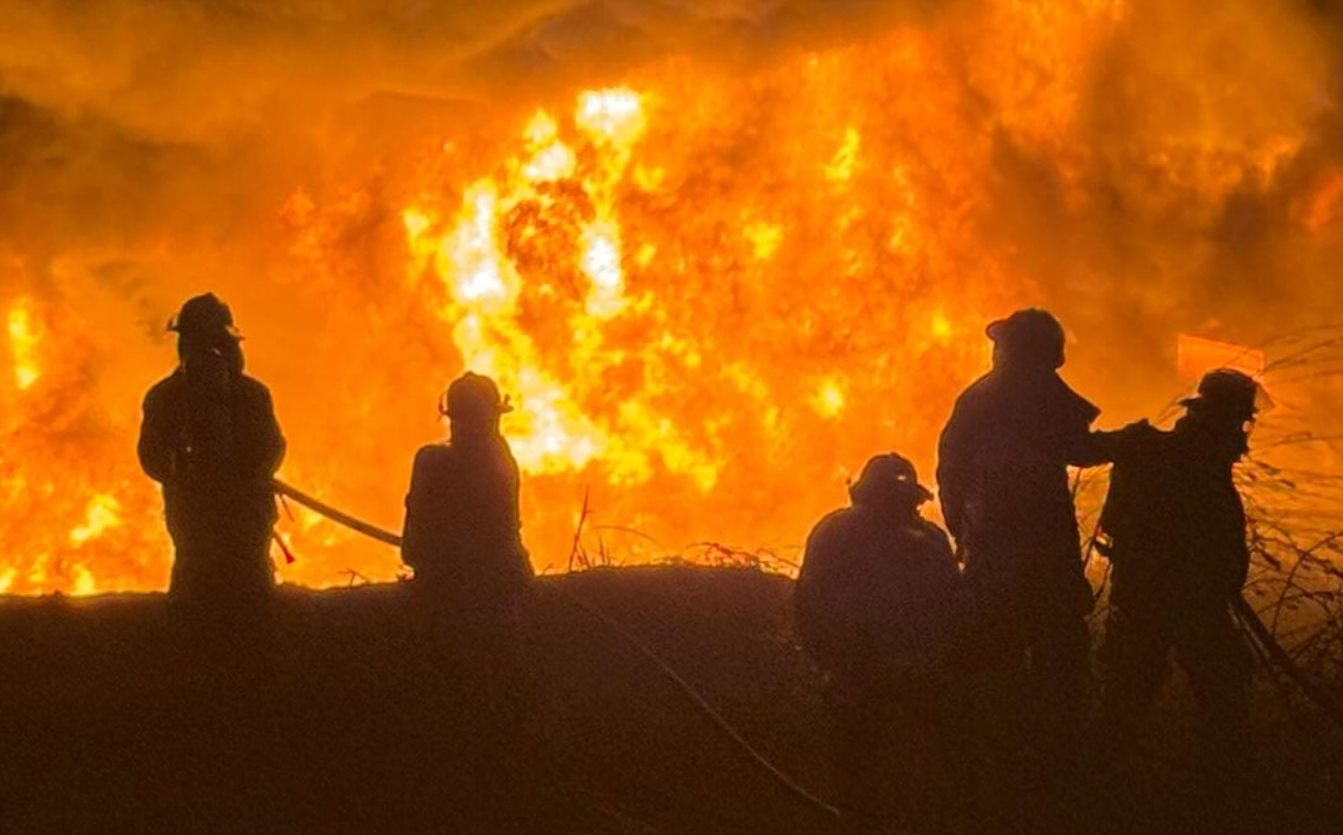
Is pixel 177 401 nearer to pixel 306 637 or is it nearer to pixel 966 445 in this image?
pixel 306 637

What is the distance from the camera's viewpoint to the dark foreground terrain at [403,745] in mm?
6199

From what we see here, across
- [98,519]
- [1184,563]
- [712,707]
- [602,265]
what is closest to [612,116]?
[602,265]

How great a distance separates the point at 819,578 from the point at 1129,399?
16813 millimetres

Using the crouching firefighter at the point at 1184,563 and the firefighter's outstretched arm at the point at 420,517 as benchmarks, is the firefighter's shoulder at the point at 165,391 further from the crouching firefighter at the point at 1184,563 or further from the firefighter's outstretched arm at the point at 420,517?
the crouching firefighter at the point at 1184,563

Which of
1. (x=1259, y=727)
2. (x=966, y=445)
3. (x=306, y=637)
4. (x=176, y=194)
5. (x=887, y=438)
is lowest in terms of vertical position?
(x=1259, y=727)

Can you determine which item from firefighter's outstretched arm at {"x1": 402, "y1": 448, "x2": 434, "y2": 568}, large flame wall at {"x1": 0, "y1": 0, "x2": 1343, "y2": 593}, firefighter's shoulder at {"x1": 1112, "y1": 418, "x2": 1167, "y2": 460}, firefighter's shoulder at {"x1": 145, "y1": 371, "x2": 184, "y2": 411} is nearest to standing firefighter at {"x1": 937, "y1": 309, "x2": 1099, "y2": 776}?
firefighter's shoulder at {"x1": 1112, "y1": 418, "x2": 1167, "y2": 460}

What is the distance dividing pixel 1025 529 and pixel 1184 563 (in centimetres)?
88

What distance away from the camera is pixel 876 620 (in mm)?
5766

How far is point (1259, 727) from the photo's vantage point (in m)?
7.94

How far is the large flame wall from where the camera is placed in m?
18.8

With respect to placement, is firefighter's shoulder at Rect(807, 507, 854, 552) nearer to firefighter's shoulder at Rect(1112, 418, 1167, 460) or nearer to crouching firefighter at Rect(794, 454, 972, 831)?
crouching firefighter at Rect(794, 454, 972, 831)

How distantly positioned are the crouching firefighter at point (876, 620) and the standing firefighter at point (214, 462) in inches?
121

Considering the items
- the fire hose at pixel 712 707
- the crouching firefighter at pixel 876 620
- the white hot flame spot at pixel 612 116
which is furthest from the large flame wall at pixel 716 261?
the crouching firefighter at pixel 876 620

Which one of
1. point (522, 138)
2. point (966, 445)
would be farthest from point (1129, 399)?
point (966, 445)
